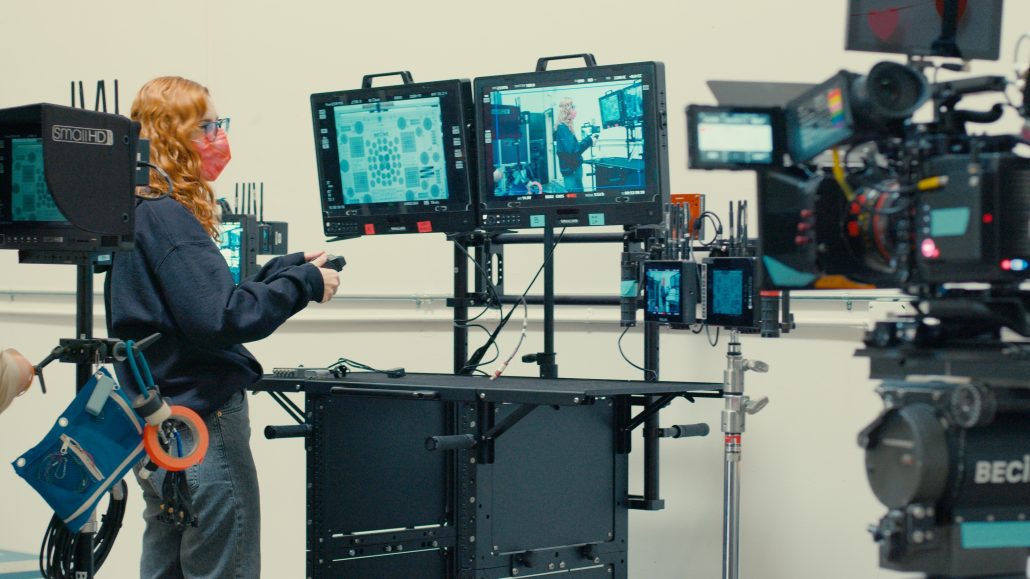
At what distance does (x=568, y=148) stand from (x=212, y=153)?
97 centimetres

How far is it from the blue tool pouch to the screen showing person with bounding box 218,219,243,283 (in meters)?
1.71

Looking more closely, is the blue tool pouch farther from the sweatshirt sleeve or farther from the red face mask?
the red face mask

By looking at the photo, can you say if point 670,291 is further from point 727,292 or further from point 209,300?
point 209,300

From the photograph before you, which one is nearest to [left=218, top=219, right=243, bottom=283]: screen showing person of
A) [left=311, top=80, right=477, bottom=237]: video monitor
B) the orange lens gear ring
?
[left=311, top=80, right=477, bottom=237]: video monitor

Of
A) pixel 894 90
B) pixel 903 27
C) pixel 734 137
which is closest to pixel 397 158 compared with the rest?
pixel 734 137

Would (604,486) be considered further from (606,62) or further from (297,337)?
(297,337)

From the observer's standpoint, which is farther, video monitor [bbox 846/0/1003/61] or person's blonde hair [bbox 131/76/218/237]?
person's blonde hair [bbox 131/76/218/237]

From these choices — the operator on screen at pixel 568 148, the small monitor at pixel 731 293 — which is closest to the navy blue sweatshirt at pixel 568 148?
the operator on screen at pixel 568 148

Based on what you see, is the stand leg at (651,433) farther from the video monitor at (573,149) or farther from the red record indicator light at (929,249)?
the red record indicator light at (929,249)

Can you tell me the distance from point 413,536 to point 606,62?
1802 millimetres

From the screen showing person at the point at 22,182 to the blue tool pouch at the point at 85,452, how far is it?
42 cm

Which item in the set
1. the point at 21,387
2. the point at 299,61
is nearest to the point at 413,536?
the point at 21,387

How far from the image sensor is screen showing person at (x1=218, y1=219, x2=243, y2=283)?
166 inches

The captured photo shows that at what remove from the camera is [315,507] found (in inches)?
138
